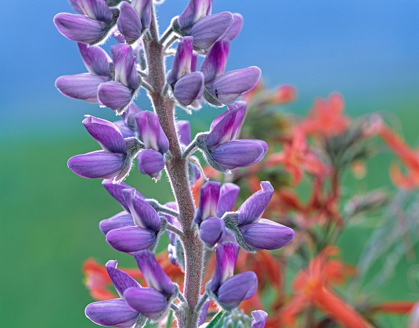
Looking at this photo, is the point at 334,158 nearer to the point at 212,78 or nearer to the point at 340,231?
the point at 340,231

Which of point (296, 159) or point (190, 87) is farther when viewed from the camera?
point (296, 159)

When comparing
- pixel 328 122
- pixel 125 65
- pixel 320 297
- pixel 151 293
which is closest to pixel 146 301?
pixel 151 293

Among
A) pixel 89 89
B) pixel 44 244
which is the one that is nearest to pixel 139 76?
pixel 89 89

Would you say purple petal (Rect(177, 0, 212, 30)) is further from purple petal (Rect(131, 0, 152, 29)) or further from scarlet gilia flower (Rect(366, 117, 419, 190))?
scarlet gilia flower (Rect(366, 117, 419, 190))

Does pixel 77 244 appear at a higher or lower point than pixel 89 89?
lower

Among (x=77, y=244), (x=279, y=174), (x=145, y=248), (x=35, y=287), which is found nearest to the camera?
(x=145, y=248)

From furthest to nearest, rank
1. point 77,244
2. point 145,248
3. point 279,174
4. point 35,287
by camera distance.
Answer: point 77,244 → point 35,287 → point 279,174 → point 145,248

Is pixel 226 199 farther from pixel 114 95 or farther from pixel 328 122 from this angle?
pixel 328 122

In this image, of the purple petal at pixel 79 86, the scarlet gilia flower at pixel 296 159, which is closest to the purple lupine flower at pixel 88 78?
the purple petal at pixel 79 86
